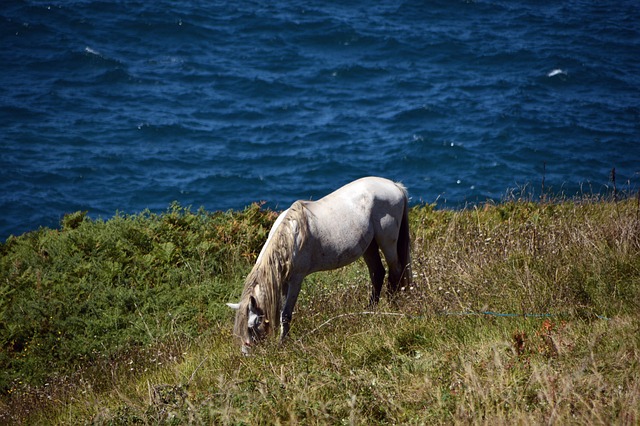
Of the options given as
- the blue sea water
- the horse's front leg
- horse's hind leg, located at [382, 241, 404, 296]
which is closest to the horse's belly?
the horse's front leg

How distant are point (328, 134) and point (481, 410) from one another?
26.8 m

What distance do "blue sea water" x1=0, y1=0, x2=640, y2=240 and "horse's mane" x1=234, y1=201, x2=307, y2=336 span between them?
17070 millimetres

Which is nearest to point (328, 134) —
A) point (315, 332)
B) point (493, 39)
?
point (493, 39)

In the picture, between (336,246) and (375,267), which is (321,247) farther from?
(375,267)

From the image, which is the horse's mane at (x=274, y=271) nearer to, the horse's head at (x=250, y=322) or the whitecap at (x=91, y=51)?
the horse's head at (x=250, y=322)

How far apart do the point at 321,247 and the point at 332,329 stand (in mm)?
938

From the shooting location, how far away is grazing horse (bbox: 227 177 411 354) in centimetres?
703

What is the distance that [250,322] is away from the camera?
274 inches

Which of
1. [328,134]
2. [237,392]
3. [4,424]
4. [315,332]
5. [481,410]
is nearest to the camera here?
[481,410]

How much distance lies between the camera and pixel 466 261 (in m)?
8.43

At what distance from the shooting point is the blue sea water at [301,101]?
87.5 ft

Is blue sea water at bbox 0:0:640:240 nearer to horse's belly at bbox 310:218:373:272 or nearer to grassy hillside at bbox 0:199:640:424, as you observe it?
grassy hillside at bbox 0:199:640:424

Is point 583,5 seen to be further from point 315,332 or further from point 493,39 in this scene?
point 315,332

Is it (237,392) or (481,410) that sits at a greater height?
(481,410)
